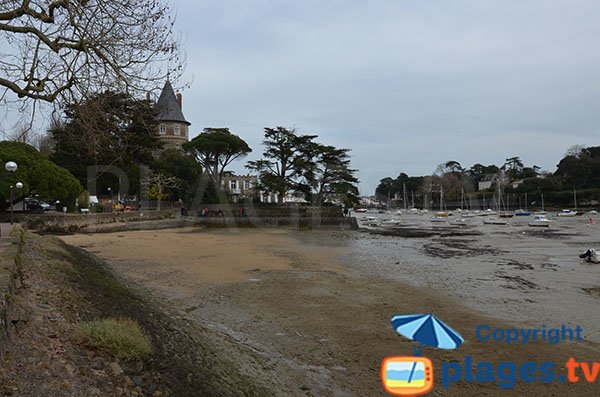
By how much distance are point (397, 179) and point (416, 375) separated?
146 m

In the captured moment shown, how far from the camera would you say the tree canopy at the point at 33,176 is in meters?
23.6

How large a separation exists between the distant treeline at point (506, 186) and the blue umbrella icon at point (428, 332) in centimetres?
9727

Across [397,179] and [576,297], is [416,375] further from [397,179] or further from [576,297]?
[397,179]

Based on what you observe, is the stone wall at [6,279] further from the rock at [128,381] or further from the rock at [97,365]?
the rock at [128,381]

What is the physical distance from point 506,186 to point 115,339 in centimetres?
11396

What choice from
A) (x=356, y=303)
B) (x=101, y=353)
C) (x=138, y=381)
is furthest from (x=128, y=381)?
(x=356, y=303)

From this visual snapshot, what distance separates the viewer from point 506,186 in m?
106

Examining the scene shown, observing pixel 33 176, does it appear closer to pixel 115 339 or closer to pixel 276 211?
pixel 115 339

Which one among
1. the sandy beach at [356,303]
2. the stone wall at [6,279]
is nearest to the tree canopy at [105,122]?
the stone wall at [6,279]

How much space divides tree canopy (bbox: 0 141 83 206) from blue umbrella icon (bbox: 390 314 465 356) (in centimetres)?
2487

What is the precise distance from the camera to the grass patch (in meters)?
4.96

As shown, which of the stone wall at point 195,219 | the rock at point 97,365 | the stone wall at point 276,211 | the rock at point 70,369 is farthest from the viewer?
the stone wall at point 276,211

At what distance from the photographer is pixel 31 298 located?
6.55 m

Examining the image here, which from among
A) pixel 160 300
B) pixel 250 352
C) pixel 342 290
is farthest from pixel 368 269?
pixel 250 352
